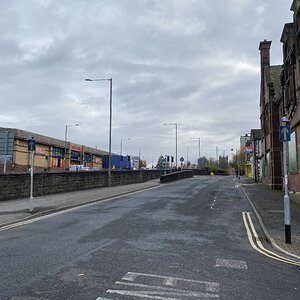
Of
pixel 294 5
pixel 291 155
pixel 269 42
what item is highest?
pixel 269 42

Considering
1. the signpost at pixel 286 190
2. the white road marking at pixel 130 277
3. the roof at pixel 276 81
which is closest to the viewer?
the white road marking at pixel 130 277

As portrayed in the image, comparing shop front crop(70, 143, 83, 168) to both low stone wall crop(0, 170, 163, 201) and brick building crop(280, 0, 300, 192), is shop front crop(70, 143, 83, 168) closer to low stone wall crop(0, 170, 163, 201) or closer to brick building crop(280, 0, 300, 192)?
low stone wall crop(0, 170, 163, 201)

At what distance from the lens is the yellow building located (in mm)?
62037

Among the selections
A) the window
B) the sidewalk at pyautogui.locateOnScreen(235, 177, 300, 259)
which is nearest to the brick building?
the window

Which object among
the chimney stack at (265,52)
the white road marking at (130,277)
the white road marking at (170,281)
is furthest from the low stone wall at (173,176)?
the white road marking at (170,281)

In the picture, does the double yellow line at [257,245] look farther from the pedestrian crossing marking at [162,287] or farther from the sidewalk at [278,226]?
the pedestrian crossing marking at [162,287]

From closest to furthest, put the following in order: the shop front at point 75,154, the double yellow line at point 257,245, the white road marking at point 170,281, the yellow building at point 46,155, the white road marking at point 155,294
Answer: the white road marking at point 155,294, the white road marking at point 170,281, the double yellow line at point 257,245, the yellow building at point 46,155, the shop front at point 75,154

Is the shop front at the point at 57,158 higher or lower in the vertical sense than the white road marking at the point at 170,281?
higher

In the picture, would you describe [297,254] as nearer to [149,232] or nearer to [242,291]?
[242,291]

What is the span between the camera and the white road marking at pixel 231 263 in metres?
7.32

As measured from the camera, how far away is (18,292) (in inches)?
215

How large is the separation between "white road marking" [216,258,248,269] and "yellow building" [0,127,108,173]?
140 feet

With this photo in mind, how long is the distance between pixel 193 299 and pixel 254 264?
2.78 metres

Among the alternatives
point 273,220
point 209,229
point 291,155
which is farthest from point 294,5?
point 209,229
